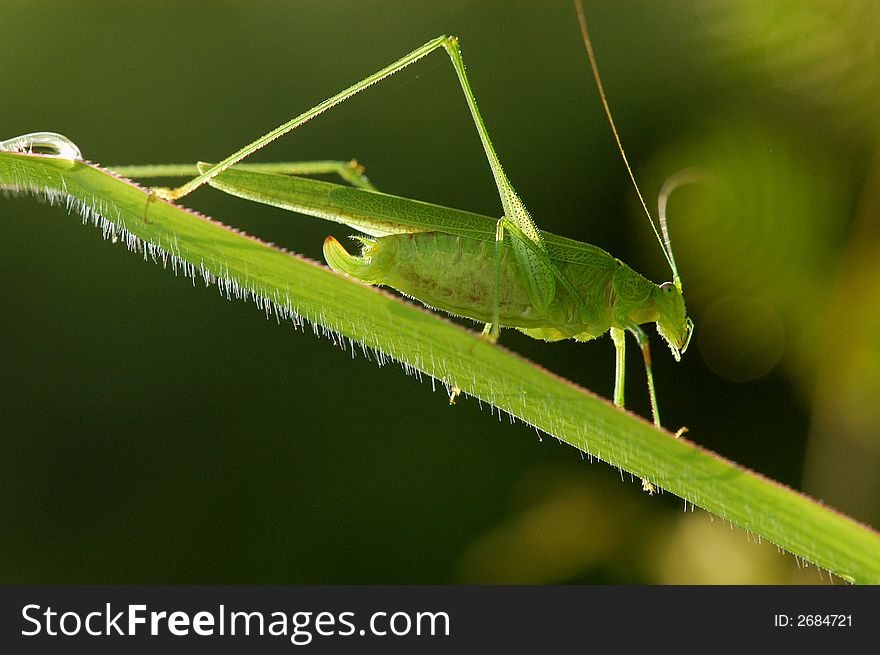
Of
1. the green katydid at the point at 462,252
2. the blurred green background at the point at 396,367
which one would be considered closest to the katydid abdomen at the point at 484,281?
the green katydid at the point at 462,252

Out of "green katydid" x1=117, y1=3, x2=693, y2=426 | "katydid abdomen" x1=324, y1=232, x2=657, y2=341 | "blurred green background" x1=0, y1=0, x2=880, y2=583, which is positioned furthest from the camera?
"blurred green background" x1=0, y1=0, x2=880, y2=583

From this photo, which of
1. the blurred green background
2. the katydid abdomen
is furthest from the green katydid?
the blurred green background

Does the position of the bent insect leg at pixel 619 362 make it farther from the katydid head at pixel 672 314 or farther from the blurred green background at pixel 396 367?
the blurred green background at pixel 396 367

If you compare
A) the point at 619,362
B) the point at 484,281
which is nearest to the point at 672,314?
the point at 619,362

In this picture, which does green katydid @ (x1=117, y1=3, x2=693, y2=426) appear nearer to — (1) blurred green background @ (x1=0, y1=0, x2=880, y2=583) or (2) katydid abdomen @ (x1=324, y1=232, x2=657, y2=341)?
(2) katydid abdomen @ (x1=324, y1=232, x2=657, y2=341)

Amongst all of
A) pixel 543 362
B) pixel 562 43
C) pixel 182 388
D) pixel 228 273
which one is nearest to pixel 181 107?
pixel 182 388

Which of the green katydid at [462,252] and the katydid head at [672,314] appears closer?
the green katydid at [462,252]
